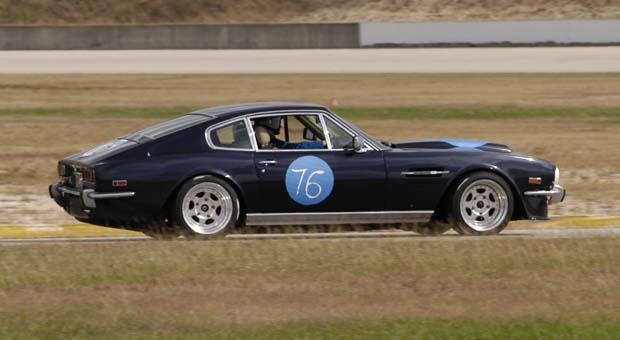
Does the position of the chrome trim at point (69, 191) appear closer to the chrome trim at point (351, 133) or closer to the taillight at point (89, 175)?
the taillight at point (89, 175)

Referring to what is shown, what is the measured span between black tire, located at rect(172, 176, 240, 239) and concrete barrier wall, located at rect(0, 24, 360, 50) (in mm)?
34834

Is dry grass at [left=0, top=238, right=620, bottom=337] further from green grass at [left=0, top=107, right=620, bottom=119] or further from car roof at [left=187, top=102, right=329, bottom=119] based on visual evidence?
green grass at [left=0, top=107, right=620, bottom=119]

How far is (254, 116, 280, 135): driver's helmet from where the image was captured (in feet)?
33.6

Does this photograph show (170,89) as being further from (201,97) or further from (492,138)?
(492,138)

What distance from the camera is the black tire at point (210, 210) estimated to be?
32.1 feet

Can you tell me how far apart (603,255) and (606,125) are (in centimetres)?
1280

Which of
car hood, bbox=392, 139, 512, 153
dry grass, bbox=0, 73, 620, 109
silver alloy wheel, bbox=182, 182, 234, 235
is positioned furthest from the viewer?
dry grass, bbox=0, 73, 620, 109

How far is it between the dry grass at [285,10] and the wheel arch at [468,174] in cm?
4423

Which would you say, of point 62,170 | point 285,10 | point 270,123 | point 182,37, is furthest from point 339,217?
point 285,10

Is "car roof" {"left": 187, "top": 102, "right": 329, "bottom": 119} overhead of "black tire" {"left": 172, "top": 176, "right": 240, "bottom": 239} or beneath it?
overhead

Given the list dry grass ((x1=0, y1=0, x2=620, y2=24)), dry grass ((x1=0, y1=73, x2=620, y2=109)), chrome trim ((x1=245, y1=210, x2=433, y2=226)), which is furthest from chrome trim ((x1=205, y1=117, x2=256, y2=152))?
dry grass ((x1=0, y1=0, x2=620, y2=24))

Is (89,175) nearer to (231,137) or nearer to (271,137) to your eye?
(231,137)

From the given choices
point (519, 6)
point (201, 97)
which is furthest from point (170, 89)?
point (519, 6)

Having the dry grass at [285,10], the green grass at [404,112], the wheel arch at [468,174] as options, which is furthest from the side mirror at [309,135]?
the dry grass at [285,10]
